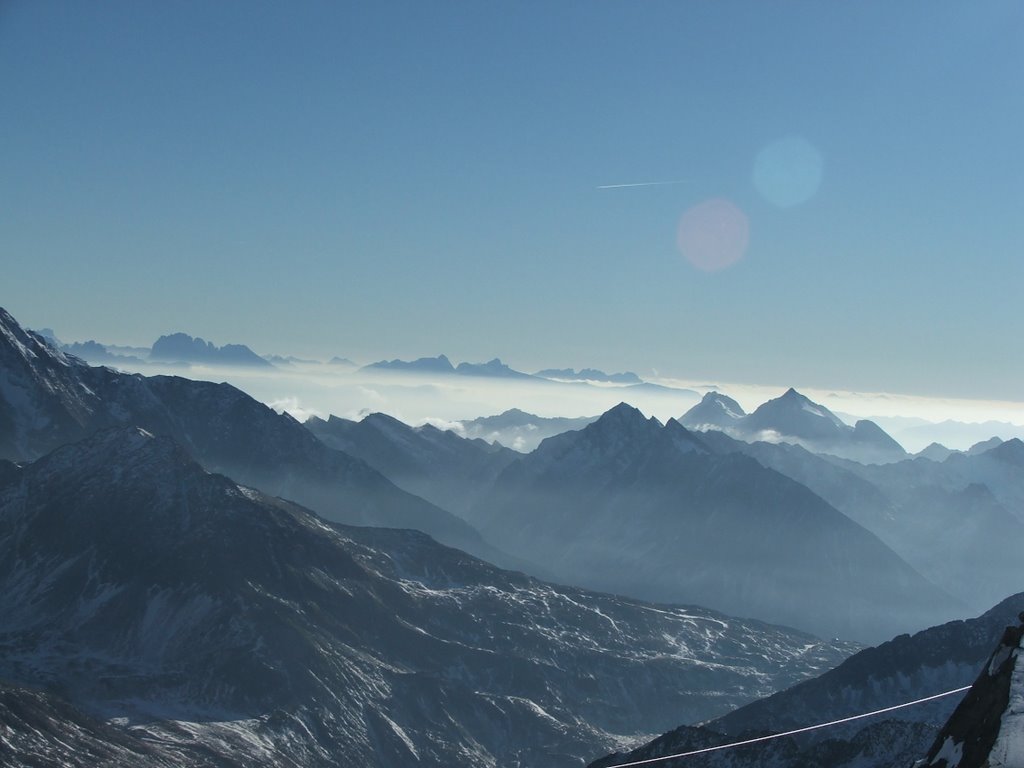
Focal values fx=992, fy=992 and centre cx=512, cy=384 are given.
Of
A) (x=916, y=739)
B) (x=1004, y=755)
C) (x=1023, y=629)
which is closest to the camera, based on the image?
(x=1004, y=755)

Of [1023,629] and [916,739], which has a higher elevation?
[1023,629]

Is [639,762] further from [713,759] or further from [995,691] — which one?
[995,691]

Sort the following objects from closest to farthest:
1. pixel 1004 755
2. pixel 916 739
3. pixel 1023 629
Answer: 1. pixel 1004 755
2. pixel 1023 629
3. pixel 916 739

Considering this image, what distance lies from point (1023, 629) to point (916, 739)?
132 m

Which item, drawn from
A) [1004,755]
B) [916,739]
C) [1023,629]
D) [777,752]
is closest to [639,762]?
[777,752]

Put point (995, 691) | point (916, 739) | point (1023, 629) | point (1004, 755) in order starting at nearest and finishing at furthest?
point (1004, 755) < point (995, 691) < point (1023, 629) < point (916, 739)

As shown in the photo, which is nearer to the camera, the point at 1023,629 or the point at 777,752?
the point at 1023,629

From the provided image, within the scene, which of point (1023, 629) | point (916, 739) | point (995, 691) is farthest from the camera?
point (916, 739)

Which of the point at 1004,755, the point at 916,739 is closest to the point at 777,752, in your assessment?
the point at 916,739

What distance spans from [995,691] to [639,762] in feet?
455

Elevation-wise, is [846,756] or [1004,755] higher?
[1004,755]

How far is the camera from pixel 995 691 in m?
63.8

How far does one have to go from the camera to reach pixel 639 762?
19150 centimetres

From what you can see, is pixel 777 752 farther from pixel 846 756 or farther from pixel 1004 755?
pixel 1004 755
